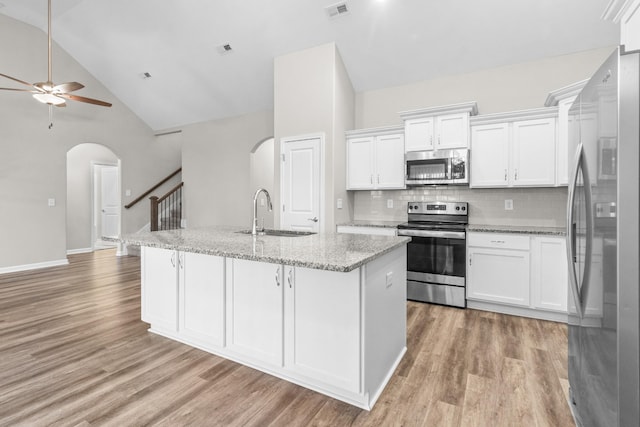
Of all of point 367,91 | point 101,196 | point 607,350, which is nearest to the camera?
point 607,350

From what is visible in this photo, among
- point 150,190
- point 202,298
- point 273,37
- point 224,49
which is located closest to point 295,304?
point 202,298

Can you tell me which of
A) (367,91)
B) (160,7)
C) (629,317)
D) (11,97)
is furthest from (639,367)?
(11,97)

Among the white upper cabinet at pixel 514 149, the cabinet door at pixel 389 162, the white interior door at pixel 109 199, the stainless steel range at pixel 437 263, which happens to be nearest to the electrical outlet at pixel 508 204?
the white upper cabinet at pixel 514 149

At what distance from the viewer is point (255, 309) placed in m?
2.26

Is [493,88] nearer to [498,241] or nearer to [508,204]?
[508,204]

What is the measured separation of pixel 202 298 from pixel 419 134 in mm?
3193

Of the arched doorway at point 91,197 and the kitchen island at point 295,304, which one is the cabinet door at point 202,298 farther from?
the arched doorway at point 91,197

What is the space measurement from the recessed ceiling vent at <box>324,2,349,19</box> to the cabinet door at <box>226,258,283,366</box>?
3308 millimetres

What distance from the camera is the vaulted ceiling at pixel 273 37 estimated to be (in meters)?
3.62

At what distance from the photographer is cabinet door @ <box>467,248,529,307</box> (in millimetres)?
3400

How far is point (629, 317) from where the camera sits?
1.09 metres

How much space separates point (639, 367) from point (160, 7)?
19.2ft

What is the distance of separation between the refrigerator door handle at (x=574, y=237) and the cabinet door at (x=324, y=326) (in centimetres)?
104

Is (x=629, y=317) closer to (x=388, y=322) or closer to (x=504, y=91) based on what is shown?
(x=388, y=322)
